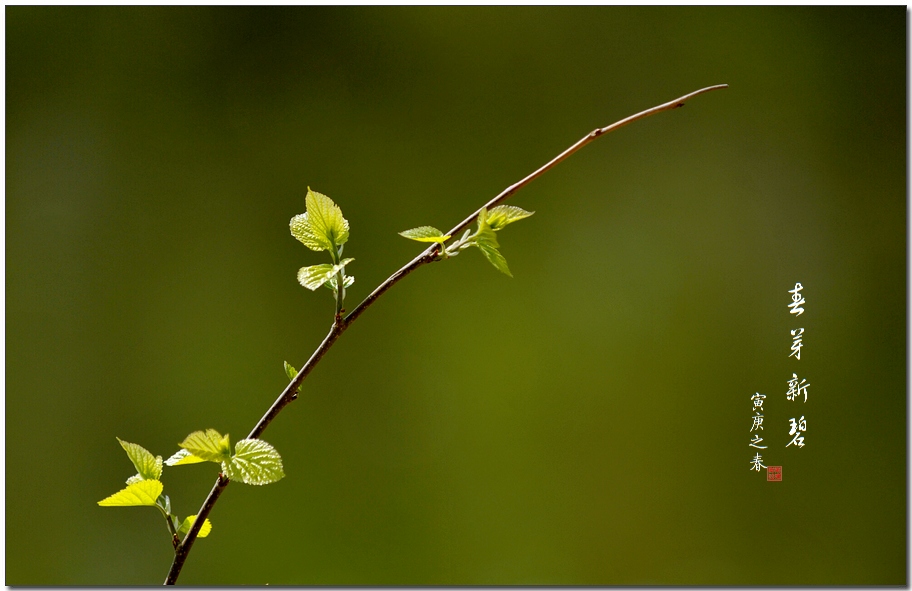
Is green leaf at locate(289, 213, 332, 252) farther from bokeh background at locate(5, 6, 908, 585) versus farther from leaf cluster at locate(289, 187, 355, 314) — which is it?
bokeh background at locate(5, 6, 908, 585)

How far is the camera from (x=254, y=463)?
0.32 meters

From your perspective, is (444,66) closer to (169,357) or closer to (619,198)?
(619,198)

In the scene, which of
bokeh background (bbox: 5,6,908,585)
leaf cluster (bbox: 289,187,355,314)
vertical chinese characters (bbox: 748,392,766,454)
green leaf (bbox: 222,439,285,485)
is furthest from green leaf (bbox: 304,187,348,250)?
vertical chinese characters (bbox: 748,392,766,454)

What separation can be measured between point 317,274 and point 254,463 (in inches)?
3.9

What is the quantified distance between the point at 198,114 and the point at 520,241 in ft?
2.37

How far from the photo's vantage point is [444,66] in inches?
55.1

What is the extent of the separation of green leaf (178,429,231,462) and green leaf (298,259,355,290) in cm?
8

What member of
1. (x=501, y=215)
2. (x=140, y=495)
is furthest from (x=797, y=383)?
(x=140, y=495)

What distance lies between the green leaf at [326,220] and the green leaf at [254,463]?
11 centimetres

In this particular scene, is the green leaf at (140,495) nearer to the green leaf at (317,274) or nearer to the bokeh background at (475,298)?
the green leaf at (317,274)

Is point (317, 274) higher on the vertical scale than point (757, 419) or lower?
higher

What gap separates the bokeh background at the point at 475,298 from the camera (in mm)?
1372

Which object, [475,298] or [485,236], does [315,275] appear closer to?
[485,236]

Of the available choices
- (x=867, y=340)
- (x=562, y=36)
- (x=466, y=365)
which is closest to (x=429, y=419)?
(x=466, y=365)
